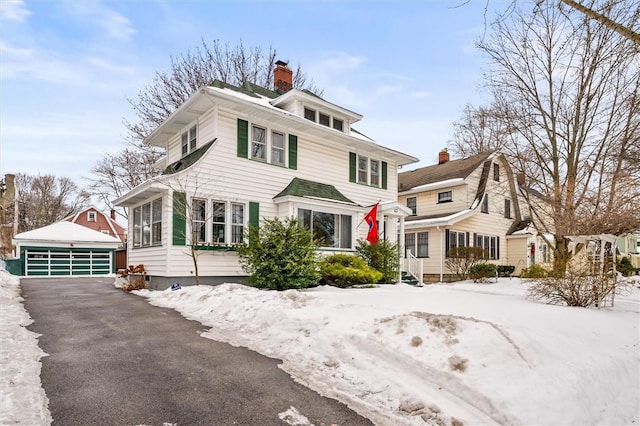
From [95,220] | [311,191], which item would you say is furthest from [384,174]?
[95,220]

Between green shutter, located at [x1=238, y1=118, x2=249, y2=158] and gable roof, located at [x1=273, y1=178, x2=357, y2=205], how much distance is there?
1796 mm

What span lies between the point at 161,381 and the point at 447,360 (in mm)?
3166

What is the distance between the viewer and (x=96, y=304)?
909 cm

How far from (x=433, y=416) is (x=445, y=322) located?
5.74 ft

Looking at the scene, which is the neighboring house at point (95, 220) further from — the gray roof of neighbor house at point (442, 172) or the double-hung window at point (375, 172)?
the double-hung window at point (375, 172)

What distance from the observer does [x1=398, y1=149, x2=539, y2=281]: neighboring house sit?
65.1 ft

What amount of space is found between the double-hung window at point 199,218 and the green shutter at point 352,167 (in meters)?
6.35

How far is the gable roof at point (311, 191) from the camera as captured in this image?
42.1ft

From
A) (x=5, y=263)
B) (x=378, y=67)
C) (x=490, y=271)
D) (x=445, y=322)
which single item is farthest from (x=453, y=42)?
(x=5, y=263)

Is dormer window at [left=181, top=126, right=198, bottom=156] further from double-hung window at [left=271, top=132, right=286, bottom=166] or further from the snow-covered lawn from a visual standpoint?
the snow-covered lawn

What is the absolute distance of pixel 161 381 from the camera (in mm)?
4141

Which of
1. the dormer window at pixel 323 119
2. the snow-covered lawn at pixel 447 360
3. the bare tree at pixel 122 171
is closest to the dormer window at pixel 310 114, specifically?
the dormer window at pixel 323 119

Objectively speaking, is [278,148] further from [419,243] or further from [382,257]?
[419,243]

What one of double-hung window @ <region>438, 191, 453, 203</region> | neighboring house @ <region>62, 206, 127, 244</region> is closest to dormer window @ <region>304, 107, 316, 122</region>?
double-hung window @ <region>438, 191, 453, 203</region>
